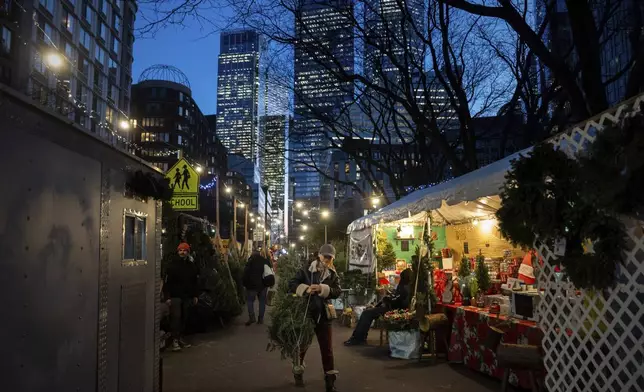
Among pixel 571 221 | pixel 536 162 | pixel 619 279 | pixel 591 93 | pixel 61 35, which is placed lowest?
pixel 619 279

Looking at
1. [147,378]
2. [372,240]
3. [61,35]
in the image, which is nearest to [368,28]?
[372,240]

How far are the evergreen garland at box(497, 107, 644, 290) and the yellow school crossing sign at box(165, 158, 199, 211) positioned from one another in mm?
8029

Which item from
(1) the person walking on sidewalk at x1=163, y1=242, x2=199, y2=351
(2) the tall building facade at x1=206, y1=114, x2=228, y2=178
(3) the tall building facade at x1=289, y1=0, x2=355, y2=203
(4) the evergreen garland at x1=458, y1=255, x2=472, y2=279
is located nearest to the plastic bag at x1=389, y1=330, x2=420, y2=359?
(4) the evergreen garland at x1=458, y1=255, x2=472, y2=279

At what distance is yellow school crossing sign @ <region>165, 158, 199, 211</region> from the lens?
36.7 feet

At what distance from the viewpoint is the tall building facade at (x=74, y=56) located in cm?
334

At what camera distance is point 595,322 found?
150 inches

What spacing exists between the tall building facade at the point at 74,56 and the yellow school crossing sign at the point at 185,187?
222 cm

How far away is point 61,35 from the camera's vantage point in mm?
50562

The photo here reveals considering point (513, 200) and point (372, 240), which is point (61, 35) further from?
point (513, 200)

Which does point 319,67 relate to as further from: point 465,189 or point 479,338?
point 479,338

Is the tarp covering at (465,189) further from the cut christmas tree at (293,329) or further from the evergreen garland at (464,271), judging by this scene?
the cut christmas tree at (293,329)

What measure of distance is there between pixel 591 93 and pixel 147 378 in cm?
737

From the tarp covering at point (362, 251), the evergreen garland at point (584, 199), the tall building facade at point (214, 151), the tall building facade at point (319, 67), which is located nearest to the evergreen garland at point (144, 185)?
the evergreen garland at point (584, 199)

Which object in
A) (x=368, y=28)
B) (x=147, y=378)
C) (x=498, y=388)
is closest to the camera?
(x=147, y=378)
